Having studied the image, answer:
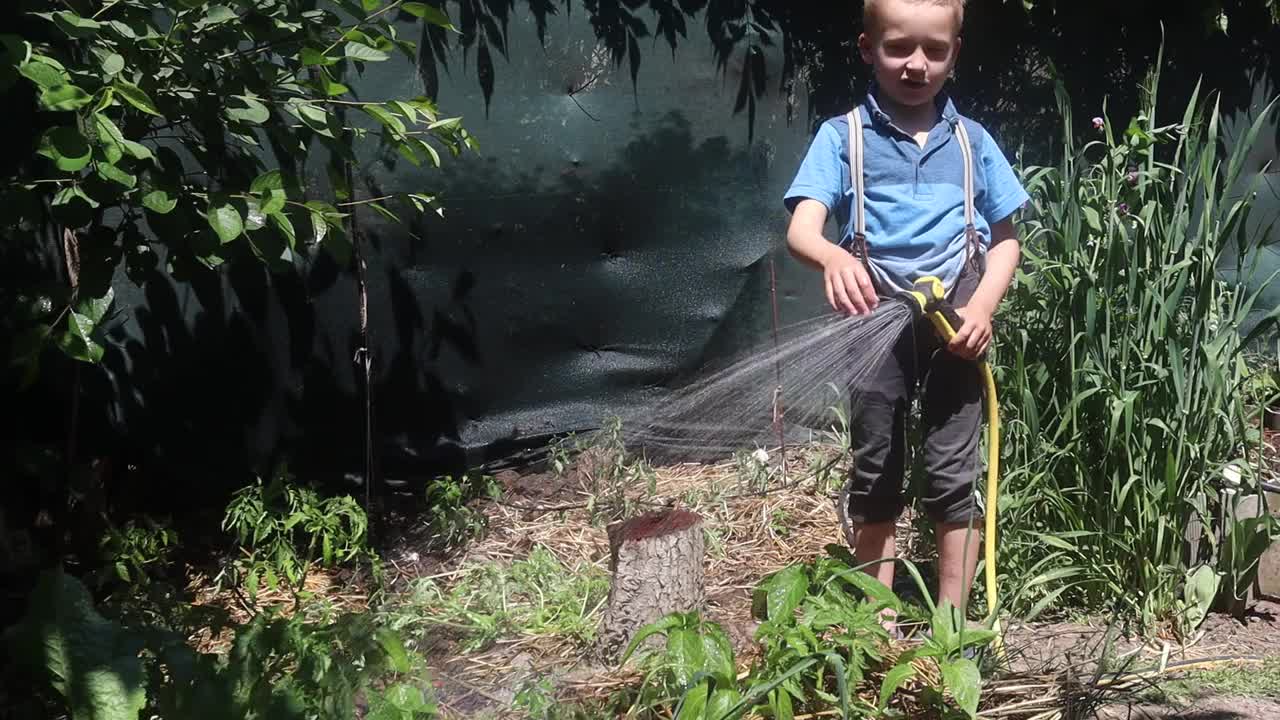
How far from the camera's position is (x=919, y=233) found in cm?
262

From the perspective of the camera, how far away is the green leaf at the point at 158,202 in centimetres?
245

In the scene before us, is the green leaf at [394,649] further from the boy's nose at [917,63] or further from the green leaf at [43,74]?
the boy's nose at [917,63]

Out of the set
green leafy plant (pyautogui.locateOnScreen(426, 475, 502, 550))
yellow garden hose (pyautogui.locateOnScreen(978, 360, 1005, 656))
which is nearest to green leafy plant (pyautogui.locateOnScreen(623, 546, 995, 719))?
yellow garden hose (pyautogui.locateOnScreen(978, 360, 1005, 656))

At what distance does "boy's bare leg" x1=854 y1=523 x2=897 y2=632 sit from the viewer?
2.87 meters

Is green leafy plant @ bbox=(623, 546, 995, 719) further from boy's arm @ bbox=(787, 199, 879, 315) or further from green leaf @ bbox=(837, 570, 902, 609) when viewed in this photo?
boy's arm @ bbox=(787, 199, 879, 315)

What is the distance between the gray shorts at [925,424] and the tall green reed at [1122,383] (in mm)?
274

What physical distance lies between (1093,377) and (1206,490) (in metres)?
0.47

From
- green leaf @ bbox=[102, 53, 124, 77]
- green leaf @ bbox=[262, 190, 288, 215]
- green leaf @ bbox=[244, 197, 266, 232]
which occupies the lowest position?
green leaf @ bbox=[244, 197, 266, 232]

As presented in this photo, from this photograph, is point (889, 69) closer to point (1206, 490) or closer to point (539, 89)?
point (1206, 490)

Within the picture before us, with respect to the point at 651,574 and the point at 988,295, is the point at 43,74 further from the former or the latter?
the point at 988,295

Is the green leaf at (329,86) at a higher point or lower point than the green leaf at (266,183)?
higher

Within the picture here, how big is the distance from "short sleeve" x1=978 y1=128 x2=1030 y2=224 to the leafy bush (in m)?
1.73

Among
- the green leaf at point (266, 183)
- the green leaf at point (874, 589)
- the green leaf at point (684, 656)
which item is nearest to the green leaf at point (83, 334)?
the green leaf at point (266, 183)

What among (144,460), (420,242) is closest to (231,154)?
(420,242)
